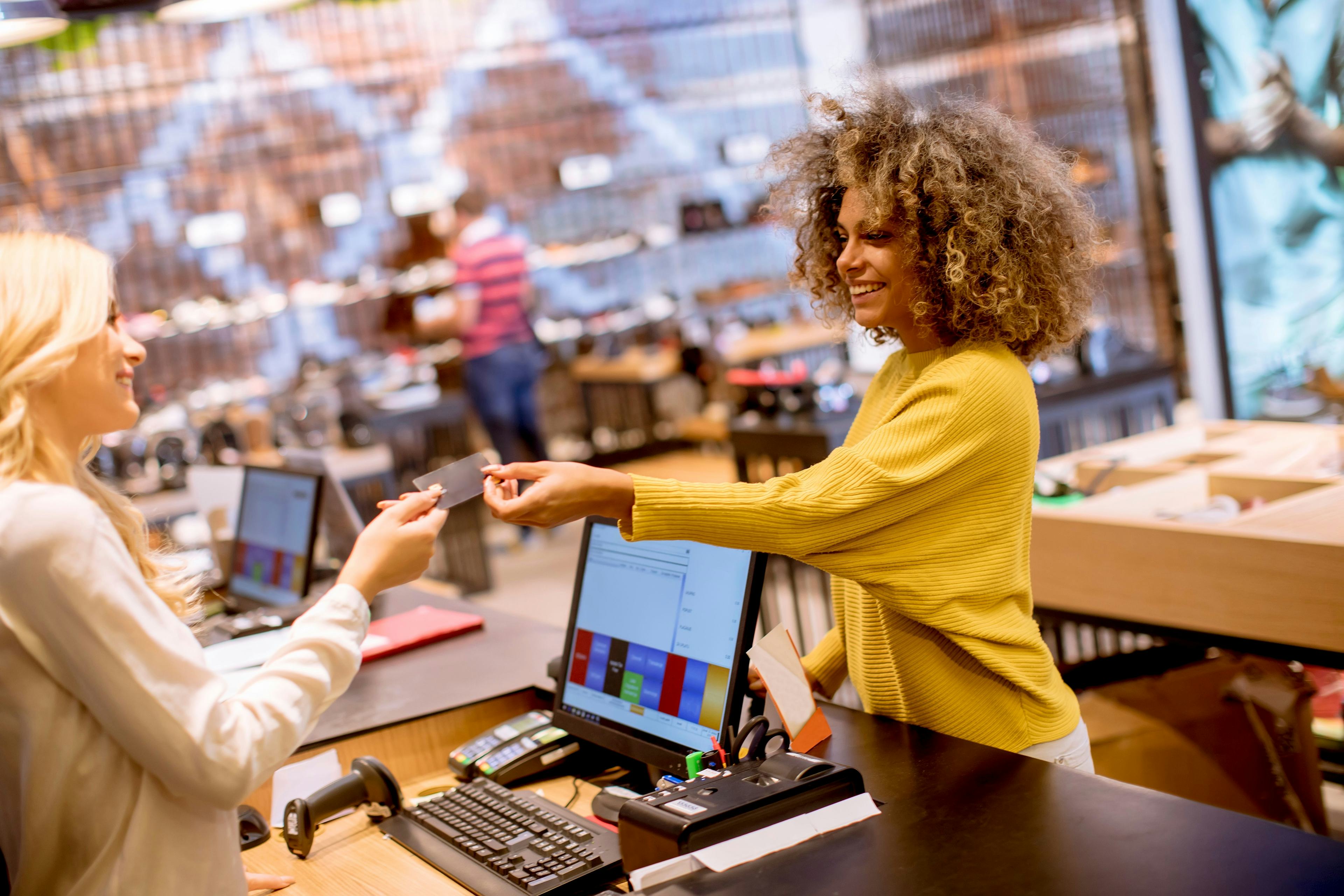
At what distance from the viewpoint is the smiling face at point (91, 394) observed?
113 cm

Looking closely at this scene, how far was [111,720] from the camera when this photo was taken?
1079 mm

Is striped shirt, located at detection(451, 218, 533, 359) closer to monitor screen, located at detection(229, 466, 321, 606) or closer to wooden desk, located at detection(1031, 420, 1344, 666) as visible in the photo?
monitor screen, located at detection(229, 466, 321, 606)

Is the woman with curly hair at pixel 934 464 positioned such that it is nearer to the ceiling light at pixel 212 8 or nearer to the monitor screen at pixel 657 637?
the monitor screen at pixel 657 637

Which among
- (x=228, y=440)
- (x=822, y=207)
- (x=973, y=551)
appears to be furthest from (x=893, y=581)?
(x=228, y=440)

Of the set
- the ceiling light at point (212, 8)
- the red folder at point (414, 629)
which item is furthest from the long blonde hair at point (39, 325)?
the ceiling light at point (212, 8)

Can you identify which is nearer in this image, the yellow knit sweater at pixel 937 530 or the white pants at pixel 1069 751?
the yellow knit sweater at pixel 937 530

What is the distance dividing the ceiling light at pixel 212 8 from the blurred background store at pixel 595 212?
3cm

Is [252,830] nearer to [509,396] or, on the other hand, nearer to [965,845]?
[965,845]

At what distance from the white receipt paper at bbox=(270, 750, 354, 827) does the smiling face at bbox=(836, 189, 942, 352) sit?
3.62 ft

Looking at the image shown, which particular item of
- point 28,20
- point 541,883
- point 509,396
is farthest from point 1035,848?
point 509,396

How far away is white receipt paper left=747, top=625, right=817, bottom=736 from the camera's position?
150 cm

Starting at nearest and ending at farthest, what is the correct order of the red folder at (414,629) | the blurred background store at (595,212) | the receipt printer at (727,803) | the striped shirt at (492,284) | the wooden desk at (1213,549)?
the receipt printer at (727,803) → the wooden desk at (1213,549) → the red folder at (414,629) → the blurred background store at (595,212) → the striped shirt at (492,284)

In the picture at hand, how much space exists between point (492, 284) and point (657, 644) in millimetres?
5501

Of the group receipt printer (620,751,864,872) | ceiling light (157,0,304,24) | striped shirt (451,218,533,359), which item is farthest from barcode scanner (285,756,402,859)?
striped shirt (451,218,533,359)
